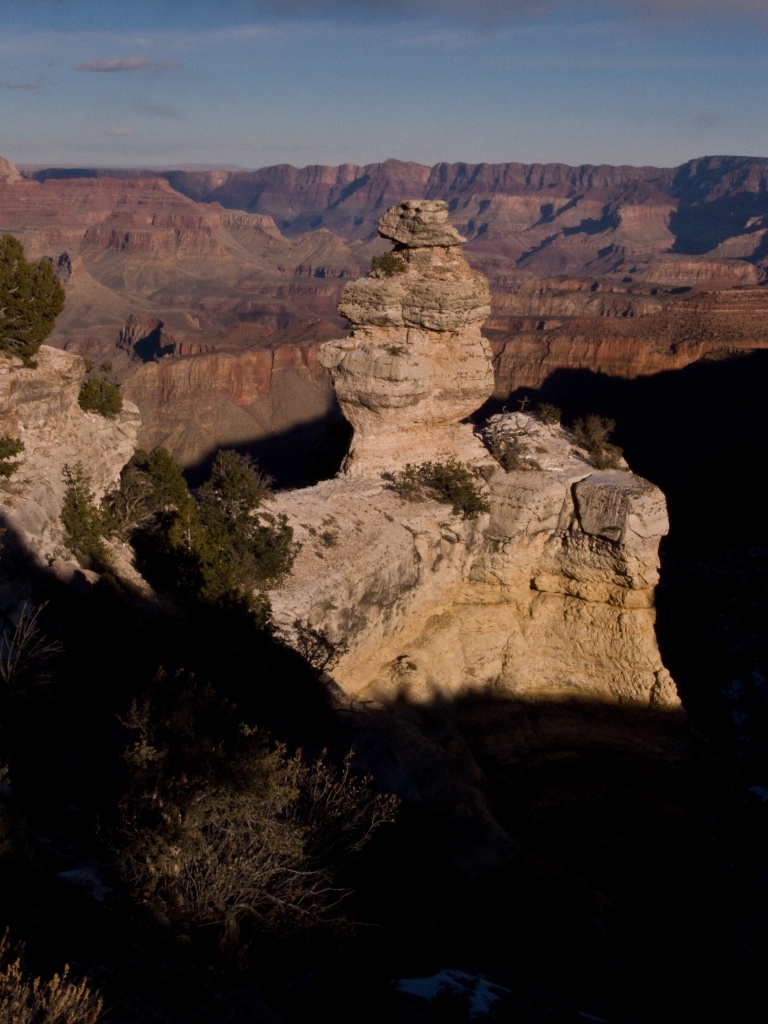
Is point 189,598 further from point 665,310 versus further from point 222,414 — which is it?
point 665,310

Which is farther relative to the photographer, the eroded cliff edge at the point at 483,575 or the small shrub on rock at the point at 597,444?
the small shrub on rock at the point at 597,444

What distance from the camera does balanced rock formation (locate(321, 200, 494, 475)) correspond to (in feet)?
58.5

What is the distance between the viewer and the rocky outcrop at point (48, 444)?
38.9ft

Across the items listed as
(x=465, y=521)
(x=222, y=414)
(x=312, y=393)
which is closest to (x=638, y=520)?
(x=465, y=521)

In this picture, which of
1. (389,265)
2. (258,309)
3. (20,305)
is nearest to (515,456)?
(389,265)

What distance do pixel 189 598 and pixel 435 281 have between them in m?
9.16

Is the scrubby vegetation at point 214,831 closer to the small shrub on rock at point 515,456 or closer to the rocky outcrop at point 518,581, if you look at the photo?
the rocky outcrop at point 518,581

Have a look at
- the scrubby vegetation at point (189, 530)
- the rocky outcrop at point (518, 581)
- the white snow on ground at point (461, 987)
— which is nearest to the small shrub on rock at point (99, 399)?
the scrubby vegetation at point (189, 530)

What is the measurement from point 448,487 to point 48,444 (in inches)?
312

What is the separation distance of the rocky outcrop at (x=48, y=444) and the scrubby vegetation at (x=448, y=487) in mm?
5773

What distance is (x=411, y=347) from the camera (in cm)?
1808

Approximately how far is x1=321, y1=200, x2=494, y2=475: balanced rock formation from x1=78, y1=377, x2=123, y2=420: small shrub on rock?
500 cm

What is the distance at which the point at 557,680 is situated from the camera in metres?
17.7

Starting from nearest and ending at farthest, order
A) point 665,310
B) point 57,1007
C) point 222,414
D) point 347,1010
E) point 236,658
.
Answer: point 57,1007 < point 347,1010 < point 236,658 < point 222,414 < point 665,310
